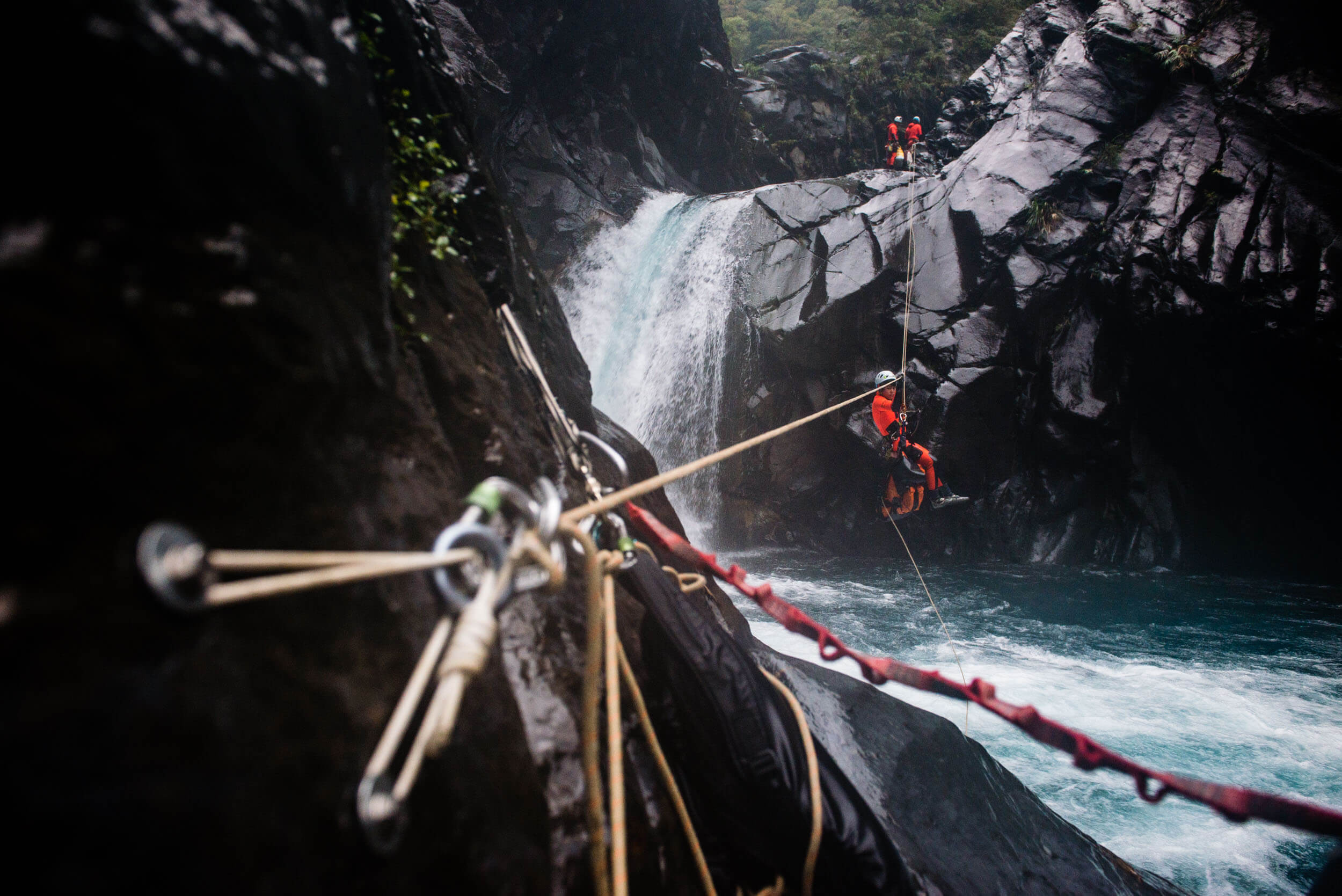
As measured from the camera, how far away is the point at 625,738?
Answer: 171 cm

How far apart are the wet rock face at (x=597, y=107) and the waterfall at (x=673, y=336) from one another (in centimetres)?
206

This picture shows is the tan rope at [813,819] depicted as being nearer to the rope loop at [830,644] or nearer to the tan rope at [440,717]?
the rope loop at [830,644]

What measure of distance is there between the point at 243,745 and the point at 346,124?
1079 mm

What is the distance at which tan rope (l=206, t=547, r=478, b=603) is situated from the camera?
23.8 inches

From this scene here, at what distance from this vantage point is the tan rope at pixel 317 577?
605 millimetres

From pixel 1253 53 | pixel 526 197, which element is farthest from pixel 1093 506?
pixel 526 197

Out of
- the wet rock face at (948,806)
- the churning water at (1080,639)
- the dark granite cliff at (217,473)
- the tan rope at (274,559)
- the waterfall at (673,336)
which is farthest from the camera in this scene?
the waterfall at (673,336)

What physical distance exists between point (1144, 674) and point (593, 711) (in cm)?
661

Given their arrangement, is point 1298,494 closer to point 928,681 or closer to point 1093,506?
point 1093,506

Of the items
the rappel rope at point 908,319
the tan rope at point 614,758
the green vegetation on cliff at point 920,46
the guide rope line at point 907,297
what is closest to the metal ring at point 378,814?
the tan rope at point 614,758

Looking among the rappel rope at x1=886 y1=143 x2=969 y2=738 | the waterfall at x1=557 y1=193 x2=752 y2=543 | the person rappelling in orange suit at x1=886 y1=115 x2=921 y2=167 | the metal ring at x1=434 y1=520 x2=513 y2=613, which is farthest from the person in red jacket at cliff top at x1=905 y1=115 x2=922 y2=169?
the metal ring at x1=434 y1=520 x2=513 y2=613

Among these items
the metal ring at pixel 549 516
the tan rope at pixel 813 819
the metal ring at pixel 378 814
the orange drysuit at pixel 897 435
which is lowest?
the tan rope at pixel 813 819

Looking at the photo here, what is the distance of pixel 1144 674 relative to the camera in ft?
17.3

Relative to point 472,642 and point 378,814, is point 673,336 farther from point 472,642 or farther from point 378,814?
point 378,814
